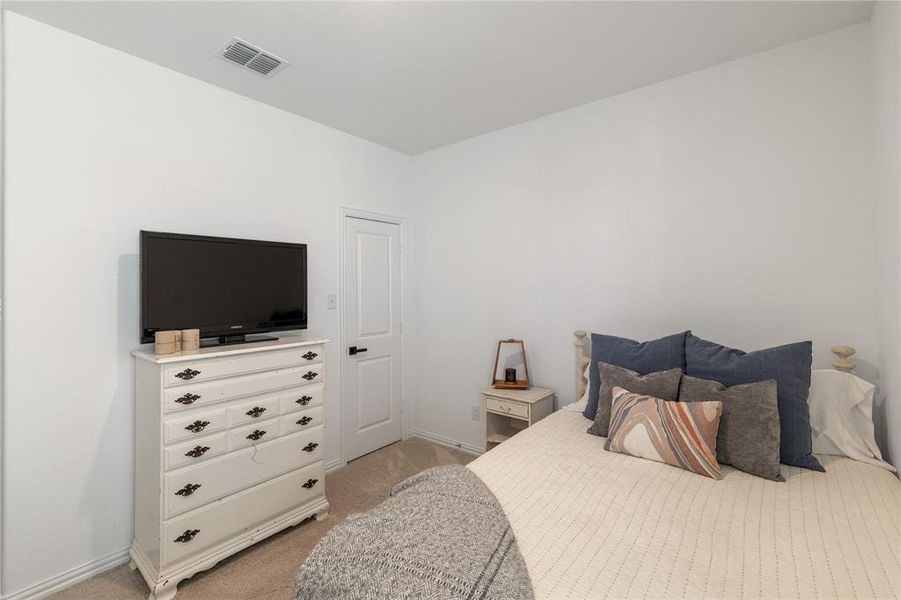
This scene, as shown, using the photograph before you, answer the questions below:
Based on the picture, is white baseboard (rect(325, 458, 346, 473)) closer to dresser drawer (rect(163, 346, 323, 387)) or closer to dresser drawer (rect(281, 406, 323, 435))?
dresser drawer (rect(281, 406, 323, 435))

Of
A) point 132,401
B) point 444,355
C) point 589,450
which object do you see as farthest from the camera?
point 444,355

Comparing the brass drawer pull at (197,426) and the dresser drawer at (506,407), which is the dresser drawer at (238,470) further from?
the dresser drawer at (506,407)

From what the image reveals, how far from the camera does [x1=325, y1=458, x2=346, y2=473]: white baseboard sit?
10.1 feet

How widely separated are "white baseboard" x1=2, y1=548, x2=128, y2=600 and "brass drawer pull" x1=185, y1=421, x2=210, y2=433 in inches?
34.7

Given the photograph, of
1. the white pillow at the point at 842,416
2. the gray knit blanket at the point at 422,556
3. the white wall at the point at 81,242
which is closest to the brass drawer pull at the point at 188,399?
the white wall at the point at 81,242

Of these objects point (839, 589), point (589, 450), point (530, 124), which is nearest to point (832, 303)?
point (589, 450)

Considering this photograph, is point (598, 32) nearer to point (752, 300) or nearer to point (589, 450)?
point (752, 300)

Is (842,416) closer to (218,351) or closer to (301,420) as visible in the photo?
(301,420)

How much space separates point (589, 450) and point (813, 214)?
1.70 metres

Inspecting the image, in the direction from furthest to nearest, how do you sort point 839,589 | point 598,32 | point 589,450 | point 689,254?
point 689,254 < point 598,32 < point 589,450 < point 839,589

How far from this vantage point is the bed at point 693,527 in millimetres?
981

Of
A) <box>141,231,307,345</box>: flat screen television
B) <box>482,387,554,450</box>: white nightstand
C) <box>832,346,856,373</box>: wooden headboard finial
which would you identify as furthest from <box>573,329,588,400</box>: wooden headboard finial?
<box>141,231,307,345</box>: flat screen television

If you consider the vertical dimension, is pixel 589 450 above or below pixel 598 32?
below

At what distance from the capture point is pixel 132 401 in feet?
7.02
